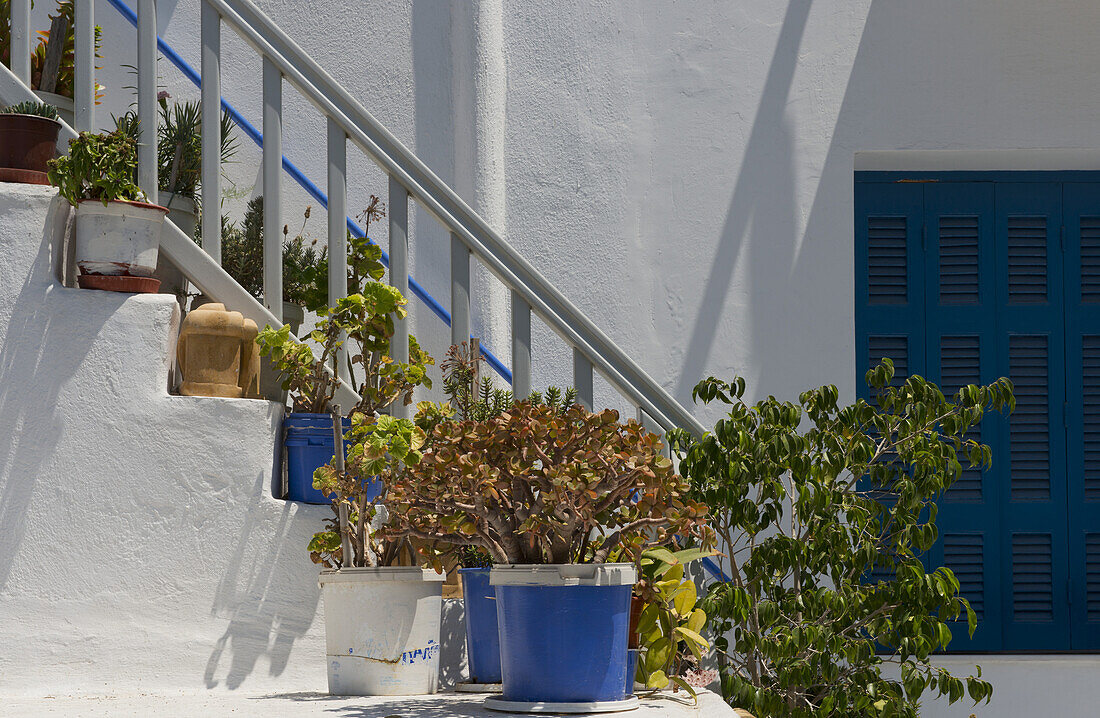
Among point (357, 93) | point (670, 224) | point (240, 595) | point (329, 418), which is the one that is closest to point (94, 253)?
point (329, 418)

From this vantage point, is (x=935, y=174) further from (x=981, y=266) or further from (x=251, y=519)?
(x=251, y=519)

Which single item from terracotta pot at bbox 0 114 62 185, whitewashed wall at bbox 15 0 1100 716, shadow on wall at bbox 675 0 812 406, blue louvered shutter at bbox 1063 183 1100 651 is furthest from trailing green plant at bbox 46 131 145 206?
blue louvered shutter at bbox 1063 183 1100 651

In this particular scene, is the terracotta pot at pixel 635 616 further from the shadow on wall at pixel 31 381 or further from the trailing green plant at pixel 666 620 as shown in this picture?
the shadow on wall at pixel 31 381

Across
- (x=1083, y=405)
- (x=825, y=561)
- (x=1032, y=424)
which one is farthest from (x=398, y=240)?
(x=1083, y=405)

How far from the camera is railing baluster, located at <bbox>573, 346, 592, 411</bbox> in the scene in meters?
3.41

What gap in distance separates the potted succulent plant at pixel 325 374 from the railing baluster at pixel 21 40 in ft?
3.76

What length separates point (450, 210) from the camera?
136 inches

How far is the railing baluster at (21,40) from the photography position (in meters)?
3.42

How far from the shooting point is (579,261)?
5.02 metres

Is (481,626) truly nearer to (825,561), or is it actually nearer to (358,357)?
(358,357)

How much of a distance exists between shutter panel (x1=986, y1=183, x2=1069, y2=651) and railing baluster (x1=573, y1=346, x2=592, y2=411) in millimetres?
2492

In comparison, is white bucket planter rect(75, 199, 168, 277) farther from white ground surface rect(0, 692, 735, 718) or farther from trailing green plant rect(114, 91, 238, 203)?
white ground surface rect(0, 692, 735, 718)

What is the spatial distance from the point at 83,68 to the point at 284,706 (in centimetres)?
198

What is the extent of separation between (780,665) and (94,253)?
231cm
